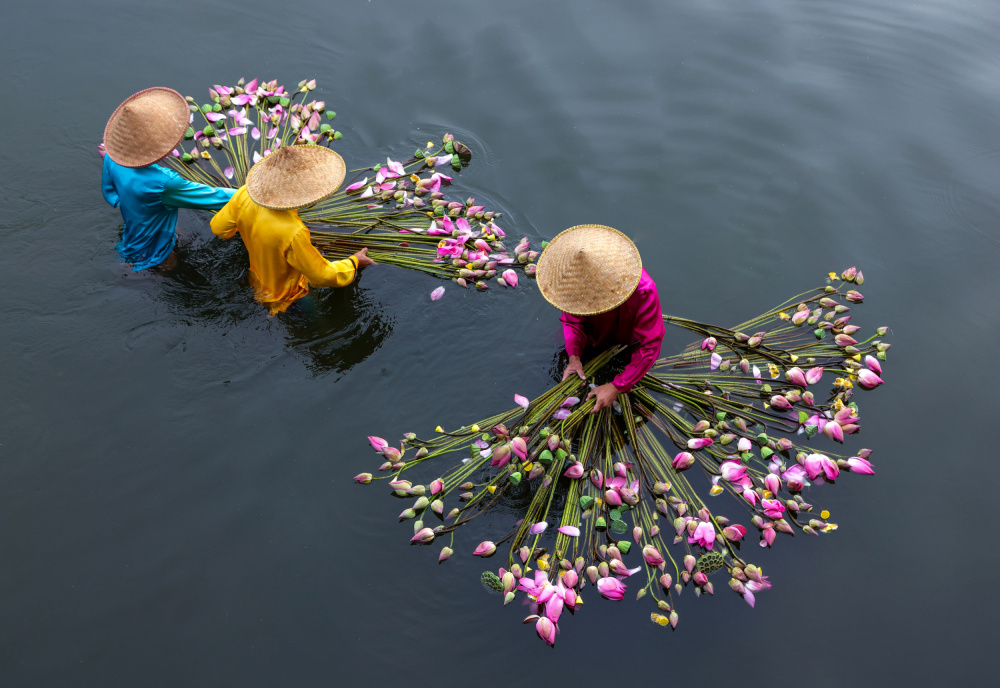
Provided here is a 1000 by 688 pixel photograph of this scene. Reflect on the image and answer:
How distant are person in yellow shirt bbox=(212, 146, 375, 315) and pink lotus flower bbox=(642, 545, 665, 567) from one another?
1712 millimetres

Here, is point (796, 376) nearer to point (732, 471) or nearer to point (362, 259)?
point (732, 471)

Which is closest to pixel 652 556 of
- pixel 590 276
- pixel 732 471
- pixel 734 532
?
pixel 734 532

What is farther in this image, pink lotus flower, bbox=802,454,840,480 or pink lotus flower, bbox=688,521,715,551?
pink lotus flower, bbox=802,454,840,480

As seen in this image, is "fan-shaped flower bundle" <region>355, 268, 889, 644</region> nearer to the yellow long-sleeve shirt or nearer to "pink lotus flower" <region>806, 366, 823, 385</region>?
"pink lotus flower" <region>806, 366, 823, 385</region>

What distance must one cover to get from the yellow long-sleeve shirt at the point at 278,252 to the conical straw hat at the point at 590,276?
103cm

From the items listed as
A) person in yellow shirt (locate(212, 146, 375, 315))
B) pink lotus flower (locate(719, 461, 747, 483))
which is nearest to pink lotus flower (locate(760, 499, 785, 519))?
pink lotus flower (locate(719, 461, 747, 483))

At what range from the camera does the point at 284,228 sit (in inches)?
113

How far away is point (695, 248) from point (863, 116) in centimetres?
171

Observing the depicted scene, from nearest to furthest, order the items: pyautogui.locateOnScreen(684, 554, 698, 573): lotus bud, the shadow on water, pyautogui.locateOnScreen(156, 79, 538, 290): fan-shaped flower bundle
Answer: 1. pyautogui.locateOnScreen(684, 554, 698, 573): lotus bud
2. the shadow on water
3. pyautogui.locateOnScreen(156, 79, 538, 290): fan-shaped flower bundle

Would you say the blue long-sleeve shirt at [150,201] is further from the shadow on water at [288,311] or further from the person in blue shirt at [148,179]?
the shadow on water at [288,311]

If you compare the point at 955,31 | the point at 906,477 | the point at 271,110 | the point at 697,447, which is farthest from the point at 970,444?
the point at 271,110

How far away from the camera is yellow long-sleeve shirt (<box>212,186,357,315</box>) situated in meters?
2.88

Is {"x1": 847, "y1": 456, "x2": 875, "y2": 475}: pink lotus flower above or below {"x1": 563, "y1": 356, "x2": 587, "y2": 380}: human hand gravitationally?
above

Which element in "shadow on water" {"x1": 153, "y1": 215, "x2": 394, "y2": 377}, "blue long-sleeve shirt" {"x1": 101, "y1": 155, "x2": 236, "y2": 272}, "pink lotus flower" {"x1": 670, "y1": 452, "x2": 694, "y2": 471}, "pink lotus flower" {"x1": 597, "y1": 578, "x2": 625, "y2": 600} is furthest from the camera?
"shadow on water" {"x1": 153, "y1": 215, "x2": 394, "y2": 377}
